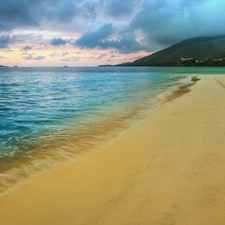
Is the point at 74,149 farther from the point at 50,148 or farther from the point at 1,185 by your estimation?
the point at 1,185

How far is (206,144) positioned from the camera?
730 centimetres

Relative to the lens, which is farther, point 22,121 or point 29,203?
point 22,121

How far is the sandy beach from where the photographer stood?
380 cm

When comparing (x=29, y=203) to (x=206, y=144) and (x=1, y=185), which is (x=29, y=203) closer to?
(x=1, y=185)

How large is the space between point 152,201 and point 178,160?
7.07ft

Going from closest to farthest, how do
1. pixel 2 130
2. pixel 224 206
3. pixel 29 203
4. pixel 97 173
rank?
pixel 224 206, pixel 29 203, pixel 97 173, pixel 2 130

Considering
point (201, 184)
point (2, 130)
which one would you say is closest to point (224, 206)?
point (201, 184)

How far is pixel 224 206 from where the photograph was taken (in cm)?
398

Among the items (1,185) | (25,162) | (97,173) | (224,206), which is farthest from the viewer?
(25,162)

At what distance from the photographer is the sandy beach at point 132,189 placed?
380 centimetres

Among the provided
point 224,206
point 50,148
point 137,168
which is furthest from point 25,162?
point 224,206

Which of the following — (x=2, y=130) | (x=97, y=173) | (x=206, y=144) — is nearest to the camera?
(x=97, y=173)

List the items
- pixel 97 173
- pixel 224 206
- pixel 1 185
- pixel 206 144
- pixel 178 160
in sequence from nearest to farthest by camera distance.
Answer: pixel 224 206
pixel 1 185
pixel 97 173
pixel 178 160
pixel 206 144

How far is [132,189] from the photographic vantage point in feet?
15.3
